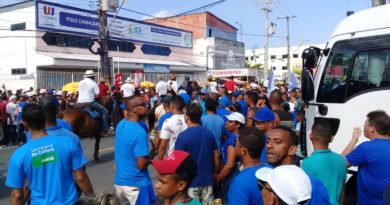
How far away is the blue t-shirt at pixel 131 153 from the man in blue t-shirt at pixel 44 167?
2.38ft

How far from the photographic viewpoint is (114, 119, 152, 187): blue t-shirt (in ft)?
14.8

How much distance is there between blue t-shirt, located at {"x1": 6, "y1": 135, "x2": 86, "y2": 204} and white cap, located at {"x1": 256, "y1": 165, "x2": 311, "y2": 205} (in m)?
2.03

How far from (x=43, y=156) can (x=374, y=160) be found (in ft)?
9.79

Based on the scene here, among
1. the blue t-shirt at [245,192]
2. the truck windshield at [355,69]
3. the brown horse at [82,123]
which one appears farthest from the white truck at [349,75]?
the brown horse at [82,123]

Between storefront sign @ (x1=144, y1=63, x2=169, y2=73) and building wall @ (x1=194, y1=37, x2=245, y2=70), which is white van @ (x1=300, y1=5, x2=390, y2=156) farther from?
building wall @ (x1=194, y1=37, x2=245, y2=70)

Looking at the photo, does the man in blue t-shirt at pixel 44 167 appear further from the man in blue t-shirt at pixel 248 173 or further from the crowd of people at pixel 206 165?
the man in blue t-shirt at pixel 248 173

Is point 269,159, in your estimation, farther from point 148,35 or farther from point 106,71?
point 148,35

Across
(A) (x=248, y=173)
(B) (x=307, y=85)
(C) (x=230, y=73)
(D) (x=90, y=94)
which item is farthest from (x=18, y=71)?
(A) (x=248, y=173)

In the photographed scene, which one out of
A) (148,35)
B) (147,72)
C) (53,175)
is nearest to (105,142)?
(53,175)

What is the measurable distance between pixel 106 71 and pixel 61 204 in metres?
18.2

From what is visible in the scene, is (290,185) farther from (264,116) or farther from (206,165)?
(264,116)

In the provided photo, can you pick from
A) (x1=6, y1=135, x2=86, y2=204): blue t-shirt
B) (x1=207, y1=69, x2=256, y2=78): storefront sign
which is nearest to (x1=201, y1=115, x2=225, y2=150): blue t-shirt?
(x1=6, y1=135, x2=86, y2=204): blue t-shirt

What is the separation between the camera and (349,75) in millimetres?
5555

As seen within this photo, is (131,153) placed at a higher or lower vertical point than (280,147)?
lower
